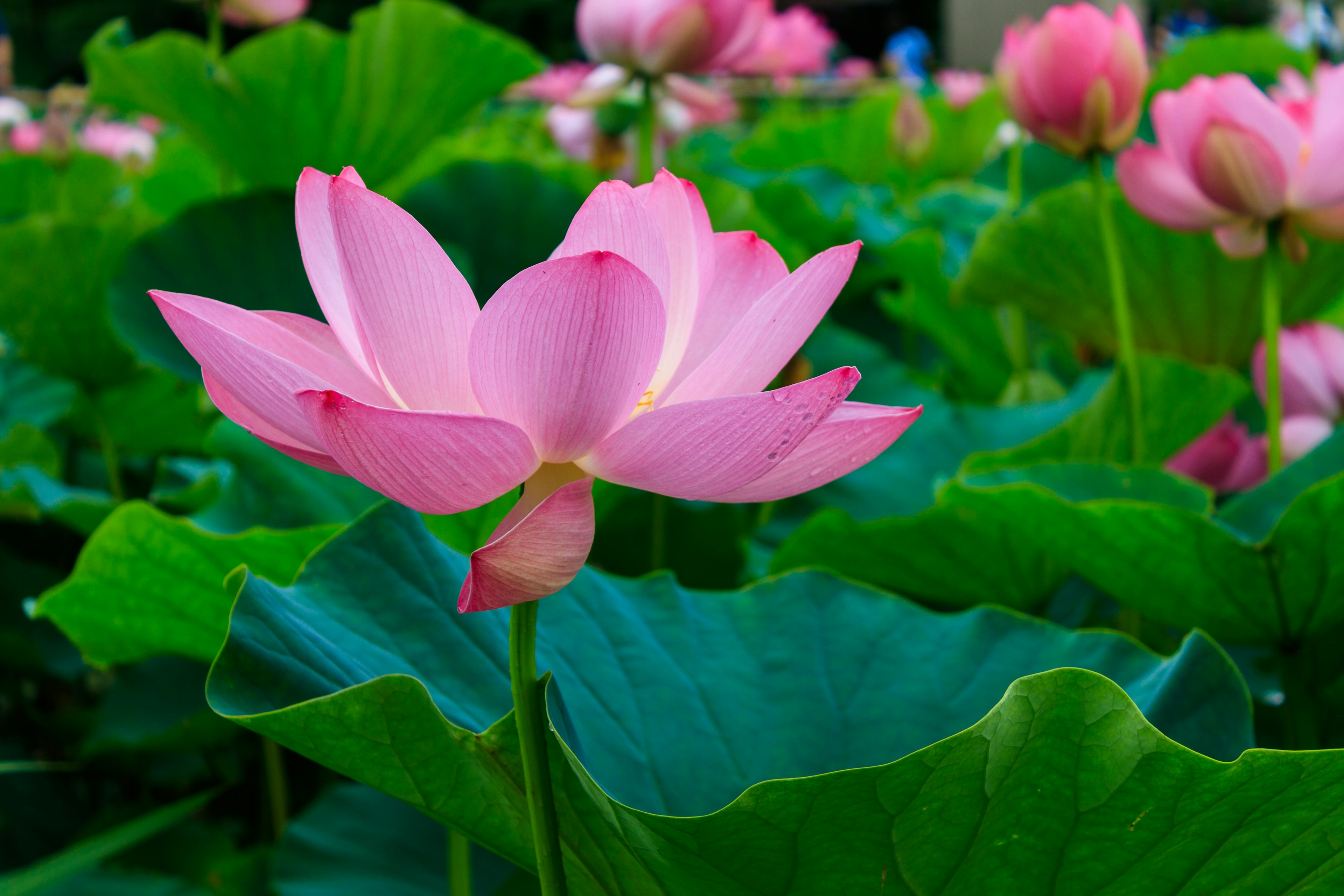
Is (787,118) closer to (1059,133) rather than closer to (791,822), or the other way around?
(1059,133)

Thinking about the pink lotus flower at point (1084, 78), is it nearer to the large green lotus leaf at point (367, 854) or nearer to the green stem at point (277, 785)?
the large green lotus leaf at point (367, 854)

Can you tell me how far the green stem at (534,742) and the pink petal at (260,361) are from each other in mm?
80

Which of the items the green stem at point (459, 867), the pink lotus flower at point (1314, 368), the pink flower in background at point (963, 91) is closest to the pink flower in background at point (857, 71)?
the pink flower in background at point (963, 91)

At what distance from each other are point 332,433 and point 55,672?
0.96 m

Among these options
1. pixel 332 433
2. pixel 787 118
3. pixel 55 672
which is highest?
pixel 332 433

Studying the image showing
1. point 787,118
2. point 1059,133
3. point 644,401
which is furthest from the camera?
point 787,118

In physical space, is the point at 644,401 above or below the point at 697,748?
above

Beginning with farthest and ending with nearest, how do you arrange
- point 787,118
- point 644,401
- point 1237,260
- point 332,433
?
point 787,118 < point 1237,260 < point 644,401 < point 332,433

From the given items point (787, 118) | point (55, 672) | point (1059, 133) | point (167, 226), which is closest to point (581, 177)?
point (167, 226)

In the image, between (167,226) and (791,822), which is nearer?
(791,822)

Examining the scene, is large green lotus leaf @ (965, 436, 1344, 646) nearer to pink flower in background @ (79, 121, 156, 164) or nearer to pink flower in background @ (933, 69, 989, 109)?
pink flower in background @ (933, 69, 989, 109)

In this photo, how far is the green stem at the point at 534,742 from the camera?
1.09 ft

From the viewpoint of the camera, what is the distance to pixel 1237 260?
102 centimetres

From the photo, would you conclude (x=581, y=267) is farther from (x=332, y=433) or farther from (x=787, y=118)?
(x=787, y=118)
